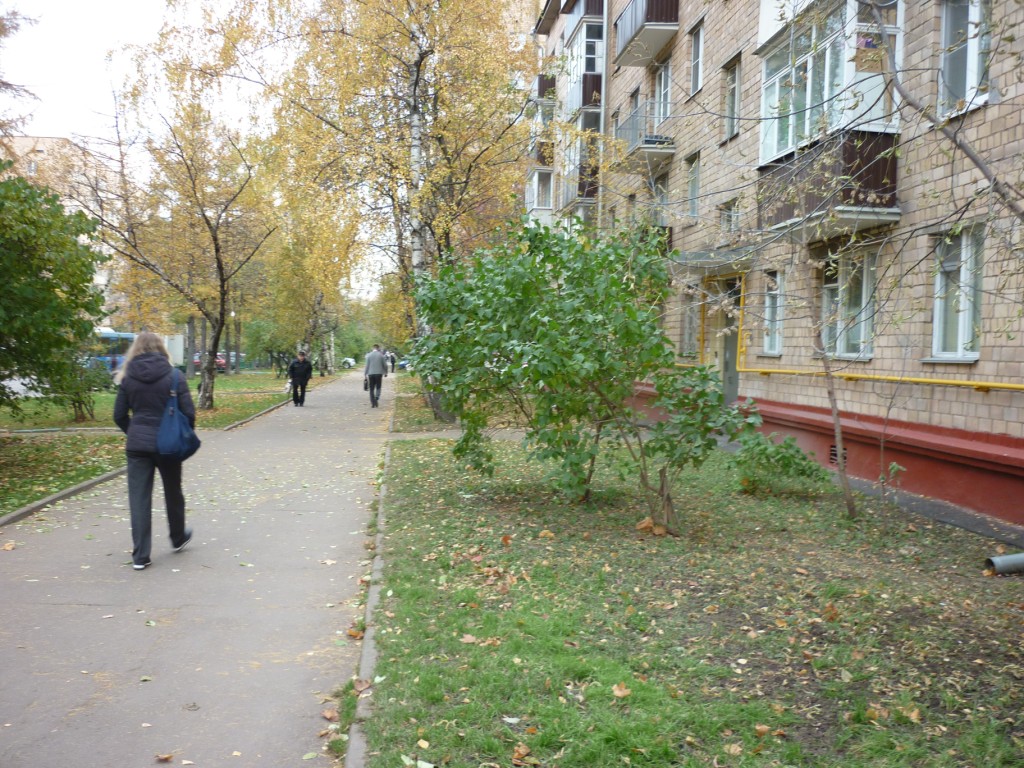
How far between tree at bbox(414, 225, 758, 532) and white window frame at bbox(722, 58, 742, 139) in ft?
32.8

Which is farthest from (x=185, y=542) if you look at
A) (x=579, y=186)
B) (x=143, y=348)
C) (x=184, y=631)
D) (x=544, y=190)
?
(x=544, y=190)

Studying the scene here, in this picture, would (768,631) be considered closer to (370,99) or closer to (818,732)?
(818,732)

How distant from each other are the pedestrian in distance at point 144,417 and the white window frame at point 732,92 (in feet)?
43.2

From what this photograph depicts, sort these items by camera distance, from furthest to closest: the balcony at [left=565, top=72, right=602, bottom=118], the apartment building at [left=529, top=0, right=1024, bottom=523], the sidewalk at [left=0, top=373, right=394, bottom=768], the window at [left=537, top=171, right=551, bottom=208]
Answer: the window at [left=537, top=171, right=551, bottom=208], the balcony at [left=565, top=72, right=602, bottom=118], the apartment building at [left=529, top=0, right=1024, bottom=523], the sidewalk at [left=0, top=373, right=394, bottom=768]

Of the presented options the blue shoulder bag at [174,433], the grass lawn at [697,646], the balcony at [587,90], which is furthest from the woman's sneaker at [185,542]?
the balcony at [587,90]

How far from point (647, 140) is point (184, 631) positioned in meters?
17.4

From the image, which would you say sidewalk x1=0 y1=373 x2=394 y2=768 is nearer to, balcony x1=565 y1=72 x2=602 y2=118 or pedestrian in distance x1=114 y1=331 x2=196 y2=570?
pedestrian in distance x1=114 y1=331 x2=196 y2=570

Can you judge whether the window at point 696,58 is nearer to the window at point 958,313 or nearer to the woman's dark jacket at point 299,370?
the window at point 958,313

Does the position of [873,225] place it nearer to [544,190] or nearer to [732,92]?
[732,92]

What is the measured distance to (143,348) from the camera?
7.20m

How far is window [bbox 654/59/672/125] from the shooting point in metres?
21.2

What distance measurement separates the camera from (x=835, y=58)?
12.1 metres

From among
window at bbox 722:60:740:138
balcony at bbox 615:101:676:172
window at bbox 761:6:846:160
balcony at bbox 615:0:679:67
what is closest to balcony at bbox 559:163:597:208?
balcony at bbox 615:101:676:172

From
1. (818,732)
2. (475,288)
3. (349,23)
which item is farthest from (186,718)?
(349,23)
